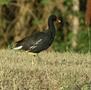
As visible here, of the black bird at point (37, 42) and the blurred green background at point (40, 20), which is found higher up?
the black bird at point (37, 42)

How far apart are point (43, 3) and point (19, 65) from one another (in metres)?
11.0

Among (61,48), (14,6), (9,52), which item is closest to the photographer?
(9,52)

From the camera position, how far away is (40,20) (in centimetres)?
2234

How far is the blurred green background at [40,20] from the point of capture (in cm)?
2184

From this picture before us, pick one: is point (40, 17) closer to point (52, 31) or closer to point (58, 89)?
point (52, 31)

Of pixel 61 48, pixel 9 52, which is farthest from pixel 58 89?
pixel 61 48

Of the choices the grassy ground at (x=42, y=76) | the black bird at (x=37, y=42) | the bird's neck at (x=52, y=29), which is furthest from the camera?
the bird's neck at (x=52, y=29)

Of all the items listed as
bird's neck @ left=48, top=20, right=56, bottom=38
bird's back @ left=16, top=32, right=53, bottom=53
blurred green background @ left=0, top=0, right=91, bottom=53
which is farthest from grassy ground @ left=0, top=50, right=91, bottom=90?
blurred green background @ left=0, top=0, right=91, bottom=53

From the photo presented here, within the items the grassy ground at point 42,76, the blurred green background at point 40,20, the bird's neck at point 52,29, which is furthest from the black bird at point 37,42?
the blurred green background at point 40,20

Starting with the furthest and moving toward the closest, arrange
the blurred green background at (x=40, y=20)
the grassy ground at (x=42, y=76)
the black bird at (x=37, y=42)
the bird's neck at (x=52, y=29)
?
the blurred green background at (x=40, y=20) → the bird's neck at (x=52, y=29) → the black bird at (x=37, y=42) → the grassy ground at (x=42, y=76)

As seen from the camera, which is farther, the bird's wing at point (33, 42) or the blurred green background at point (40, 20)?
the blurred green background at point (40, 20)

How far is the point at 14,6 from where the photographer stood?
2253 centimetres

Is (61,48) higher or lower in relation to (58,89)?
lower

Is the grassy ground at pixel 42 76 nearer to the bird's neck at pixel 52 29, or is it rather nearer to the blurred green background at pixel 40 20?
the bird's neck at pixel 52 29
